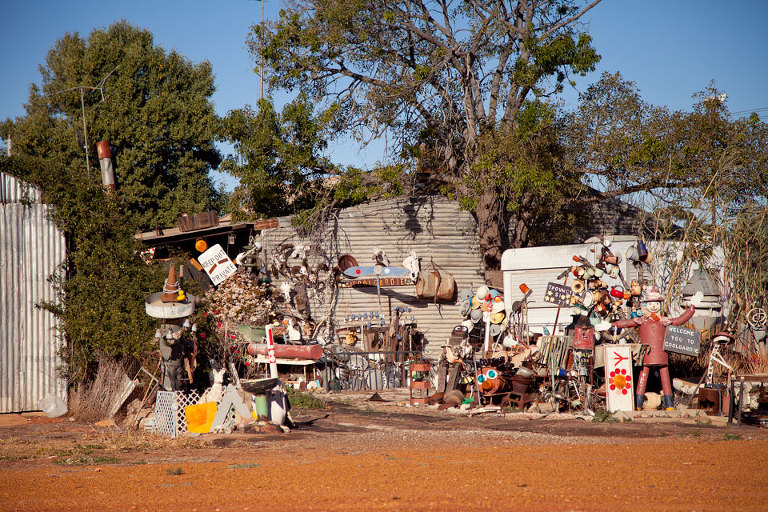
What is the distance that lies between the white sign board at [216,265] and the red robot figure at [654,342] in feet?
30.1

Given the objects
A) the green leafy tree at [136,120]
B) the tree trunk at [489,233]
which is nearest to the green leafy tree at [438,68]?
the tree trunk at [489,233]

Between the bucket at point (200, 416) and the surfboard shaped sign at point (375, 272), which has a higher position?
the surfboard shaped sign at point (375, 272)

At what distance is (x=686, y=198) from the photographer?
736 inches

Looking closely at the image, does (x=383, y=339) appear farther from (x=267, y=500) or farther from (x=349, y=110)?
(x=267, y=500)

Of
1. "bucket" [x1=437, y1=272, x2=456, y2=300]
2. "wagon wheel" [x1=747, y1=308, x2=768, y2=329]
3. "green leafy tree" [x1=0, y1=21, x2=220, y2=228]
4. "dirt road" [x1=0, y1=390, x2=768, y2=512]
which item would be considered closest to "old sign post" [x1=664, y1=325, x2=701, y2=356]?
"dirt road" [x1=0, y1=390, x2=768, y2=512]

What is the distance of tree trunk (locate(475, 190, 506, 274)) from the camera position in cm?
1958

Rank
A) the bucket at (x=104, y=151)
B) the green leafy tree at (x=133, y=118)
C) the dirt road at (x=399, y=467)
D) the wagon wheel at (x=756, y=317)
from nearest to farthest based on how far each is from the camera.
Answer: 1. the dirt road at (x=399, y=467)
2. the wagon wheel at (x=756, y=317)
3. the bucket at (x=104, y=151)
4. the green leafy tree at (x=133, y=118)

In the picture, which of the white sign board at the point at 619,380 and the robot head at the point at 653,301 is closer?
the white sign board at the point at 619,380

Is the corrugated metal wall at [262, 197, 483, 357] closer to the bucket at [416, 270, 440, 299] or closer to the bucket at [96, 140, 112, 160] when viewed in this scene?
the bucket at [416, 270, 440, 299]

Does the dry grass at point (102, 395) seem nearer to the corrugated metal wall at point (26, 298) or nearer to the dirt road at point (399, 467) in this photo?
the dirt road at point (399, 467)

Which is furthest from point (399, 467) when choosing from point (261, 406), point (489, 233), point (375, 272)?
point (489, 233)

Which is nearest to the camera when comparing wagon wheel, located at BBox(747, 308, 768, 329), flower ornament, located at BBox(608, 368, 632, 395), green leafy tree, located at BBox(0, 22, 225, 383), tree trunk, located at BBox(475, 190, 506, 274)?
flower ornament, located at BBox(608, 368, 632, 395)

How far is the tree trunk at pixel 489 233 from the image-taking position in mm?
19578

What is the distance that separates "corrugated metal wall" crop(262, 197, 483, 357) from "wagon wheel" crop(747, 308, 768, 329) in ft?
21.1
